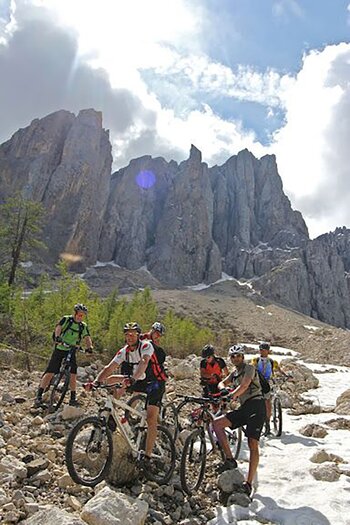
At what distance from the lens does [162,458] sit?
24.2ft

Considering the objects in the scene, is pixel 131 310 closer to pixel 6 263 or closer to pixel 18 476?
pixel 6 263

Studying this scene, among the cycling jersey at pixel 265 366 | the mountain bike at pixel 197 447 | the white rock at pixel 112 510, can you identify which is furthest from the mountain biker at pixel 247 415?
the cycling jersey at pixel 265 366

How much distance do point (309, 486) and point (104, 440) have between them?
13.8 ft

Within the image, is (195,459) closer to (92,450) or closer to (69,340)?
(92,450)

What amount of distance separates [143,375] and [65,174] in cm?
13704

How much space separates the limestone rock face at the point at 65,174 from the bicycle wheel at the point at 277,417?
120m

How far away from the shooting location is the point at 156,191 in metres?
178

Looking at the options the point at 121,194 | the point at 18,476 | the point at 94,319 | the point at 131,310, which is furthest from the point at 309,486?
the point at 121,194

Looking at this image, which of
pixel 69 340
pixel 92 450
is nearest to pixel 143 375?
pixel 92 450

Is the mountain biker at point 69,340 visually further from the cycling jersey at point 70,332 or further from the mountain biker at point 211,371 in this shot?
the mountain biker at point 211,371

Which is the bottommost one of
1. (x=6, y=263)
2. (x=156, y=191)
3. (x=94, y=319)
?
(x=94, y=319)

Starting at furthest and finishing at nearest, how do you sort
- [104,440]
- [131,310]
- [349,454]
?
[131,310] → [349,454] → [104,440]

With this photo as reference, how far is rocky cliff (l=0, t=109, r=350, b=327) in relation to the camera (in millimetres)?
136000

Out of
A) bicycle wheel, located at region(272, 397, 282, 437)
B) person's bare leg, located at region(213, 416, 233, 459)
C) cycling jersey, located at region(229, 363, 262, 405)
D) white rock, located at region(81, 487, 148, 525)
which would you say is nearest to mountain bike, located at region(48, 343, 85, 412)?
person's bare leg, located at region(213, 416, 233, 459)
